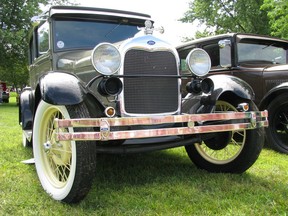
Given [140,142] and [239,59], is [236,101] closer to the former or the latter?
[140,142]

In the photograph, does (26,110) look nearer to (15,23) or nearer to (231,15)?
(231,15)

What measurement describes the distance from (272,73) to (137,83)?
302 cm

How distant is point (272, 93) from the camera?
5.11 m

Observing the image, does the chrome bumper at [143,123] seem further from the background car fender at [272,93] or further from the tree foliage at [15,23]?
the tree foliage at [15,23]

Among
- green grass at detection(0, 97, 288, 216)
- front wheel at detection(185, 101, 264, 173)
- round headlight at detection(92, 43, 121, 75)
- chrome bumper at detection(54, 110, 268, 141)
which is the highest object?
round headlight at detection(92, 43, 121, 75)

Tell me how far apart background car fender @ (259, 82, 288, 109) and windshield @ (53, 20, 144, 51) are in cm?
246

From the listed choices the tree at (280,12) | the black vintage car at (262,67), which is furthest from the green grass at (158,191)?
the tree at (280,12)

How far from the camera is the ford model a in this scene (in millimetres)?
2609

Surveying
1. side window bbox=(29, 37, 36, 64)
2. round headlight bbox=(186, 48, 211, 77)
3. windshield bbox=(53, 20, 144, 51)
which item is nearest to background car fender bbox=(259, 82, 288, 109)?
round headlight bbox=(186, 48, 211, 77)

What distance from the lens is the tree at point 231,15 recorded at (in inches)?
731

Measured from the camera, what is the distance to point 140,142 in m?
2.97

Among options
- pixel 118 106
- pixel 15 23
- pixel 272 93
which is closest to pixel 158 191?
pixel 118 106

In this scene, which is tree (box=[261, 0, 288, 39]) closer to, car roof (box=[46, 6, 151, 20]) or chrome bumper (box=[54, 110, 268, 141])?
car roof (box=[46, 6, 151, 20])

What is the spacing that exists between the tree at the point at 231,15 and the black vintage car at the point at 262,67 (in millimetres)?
13820
